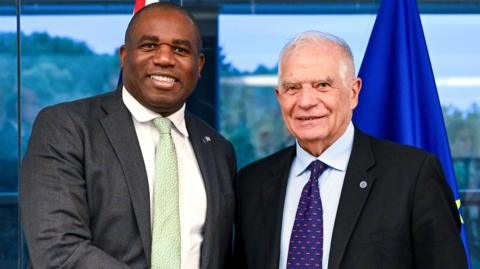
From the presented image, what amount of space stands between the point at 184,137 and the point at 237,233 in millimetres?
426

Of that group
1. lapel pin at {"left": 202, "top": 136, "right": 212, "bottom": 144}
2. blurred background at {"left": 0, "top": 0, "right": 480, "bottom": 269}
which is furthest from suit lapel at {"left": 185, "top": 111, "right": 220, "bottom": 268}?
blurred background at {"left": 0, "top": 0, "right": 480, "bottom": 269}

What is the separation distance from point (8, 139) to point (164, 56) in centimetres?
392

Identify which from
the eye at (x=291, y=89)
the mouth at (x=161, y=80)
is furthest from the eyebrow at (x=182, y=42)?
the eye at (x=291, y=89)

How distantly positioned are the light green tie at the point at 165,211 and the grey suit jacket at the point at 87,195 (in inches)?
1.4

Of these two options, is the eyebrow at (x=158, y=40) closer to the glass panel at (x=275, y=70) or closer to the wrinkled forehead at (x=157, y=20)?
the wrinkled forehead at (x=157, y=20)

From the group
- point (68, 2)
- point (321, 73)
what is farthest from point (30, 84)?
point (321, 73)

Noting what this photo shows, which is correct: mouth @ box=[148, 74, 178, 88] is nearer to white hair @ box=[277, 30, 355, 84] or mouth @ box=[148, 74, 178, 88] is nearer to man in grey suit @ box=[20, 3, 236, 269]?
man in grey suit @ box=[20, 3, 236, 269]

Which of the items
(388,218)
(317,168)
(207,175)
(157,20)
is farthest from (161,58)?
(388,218)

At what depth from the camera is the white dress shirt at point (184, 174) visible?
9.98 feet

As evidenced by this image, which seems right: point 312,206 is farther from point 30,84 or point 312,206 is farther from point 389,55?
point 30,84

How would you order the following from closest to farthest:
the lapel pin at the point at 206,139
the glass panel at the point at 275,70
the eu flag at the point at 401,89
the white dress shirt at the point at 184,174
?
the white dress shirt at the point at 184,174, the lapel pin at the point at 206,139, the eu flag at the point at 401,89, the glass panel at the point at 275,70

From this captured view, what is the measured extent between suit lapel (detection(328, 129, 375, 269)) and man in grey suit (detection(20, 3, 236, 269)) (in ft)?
1.49

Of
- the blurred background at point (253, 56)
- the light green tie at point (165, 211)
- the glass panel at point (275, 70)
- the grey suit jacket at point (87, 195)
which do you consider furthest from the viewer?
the glass panel at point (275, 70)

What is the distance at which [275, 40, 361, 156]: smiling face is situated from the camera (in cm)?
303
